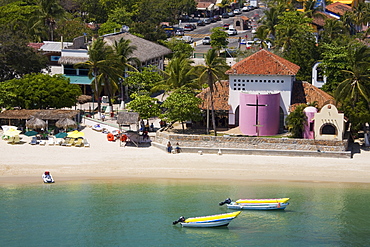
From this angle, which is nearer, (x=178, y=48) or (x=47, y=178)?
(x=47, y=178)

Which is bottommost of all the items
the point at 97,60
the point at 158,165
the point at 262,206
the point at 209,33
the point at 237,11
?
the point at 262,206

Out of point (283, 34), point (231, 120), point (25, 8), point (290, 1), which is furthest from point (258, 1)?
point (231, 120)

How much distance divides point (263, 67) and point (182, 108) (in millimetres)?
8065

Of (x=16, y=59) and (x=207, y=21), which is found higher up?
(x=207, y=21)

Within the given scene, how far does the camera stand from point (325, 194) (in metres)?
52.1

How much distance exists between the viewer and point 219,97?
6444cm

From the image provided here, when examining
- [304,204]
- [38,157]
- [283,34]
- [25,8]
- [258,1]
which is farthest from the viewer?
[258,1]

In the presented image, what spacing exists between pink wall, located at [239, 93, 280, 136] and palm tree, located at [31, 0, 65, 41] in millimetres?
42437

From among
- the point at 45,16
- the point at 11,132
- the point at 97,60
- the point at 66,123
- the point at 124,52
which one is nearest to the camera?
the point at 11,132

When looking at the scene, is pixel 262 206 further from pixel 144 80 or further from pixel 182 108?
pixel 144 80

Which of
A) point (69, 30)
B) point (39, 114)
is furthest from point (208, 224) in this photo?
point (69, 30)

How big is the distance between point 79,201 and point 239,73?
19.8 meters

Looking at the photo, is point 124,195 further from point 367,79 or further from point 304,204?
point 367,79

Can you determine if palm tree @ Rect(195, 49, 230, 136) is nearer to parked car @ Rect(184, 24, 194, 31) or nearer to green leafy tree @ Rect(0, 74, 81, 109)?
green leafy tree @ Rect(0, 74, 81, 109)
